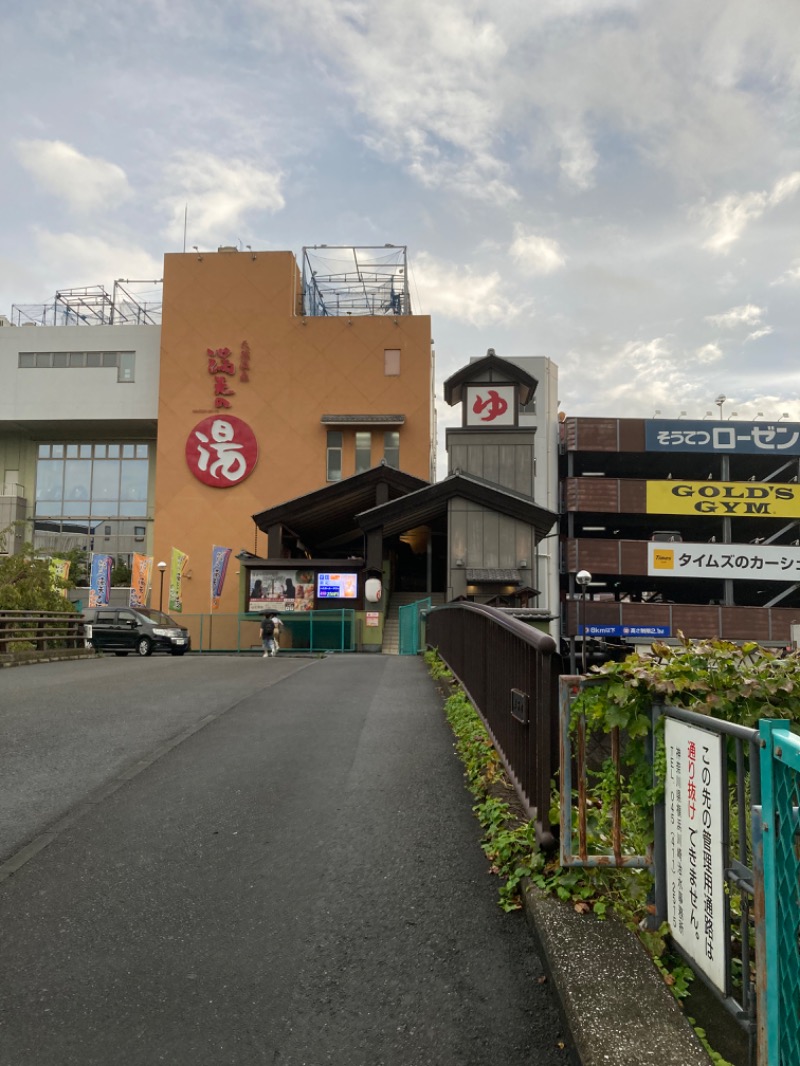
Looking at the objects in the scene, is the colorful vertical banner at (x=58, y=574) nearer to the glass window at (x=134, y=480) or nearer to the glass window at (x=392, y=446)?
the glass window at (x=392, y=446)

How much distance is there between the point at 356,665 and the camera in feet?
61.2

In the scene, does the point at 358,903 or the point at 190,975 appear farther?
the point at 358,903

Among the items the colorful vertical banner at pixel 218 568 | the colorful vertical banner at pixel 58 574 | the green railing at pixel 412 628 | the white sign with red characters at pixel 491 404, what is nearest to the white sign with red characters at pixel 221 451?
the colorful vertical banner at pixel 218 568

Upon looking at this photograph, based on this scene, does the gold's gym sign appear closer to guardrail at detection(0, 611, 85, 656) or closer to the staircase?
the staircase

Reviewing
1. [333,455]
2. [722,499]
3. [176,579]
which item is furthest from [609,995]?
[722,499]

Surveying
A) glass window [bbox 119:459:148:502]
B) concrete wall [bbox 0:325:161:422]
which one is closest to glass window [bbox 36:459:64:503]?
concrete wall [bbox 0:325:161:422]

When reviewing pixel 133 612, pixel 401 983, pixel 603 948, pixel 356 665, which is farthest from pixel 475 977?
pixel 133 612

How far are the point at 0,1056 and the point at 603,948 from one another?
93.2 inches

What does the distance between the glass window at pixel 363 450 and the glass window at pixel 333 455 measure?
1011 millimetres

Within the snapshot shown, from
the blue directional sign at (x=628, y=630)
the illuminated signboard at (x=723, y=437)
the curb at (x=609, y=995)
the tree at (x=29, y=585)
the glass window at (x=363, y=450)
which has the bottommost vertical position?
the blue directional sign at (x=628, y=630)

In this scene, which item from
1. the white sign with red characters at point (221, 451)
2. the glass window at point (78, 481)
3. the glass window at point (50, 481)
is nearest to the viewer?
the white sign with red characters at point (221, 451)

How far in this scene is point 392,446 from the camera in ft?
142

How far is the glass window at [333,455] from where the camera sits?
4322 cm

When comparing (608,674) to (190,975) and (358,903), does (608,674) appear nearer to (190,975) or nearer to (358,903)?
(358,903)
